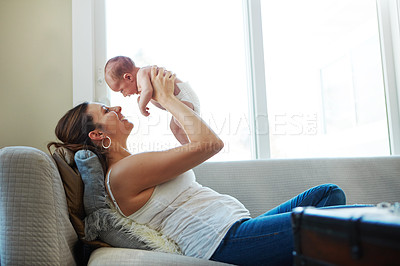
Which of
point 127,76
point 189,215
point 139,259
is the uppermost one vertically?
point 127,76

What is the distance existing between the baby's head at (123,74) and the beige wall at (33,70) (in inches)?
21.6

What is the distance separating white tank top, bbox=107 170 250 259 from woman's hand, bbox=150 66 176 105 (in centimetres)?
33

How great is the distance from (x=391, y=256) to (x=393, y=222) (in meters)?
0.05

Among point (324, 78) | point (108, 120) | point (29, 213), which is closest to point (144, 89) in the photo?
point (108, 120)

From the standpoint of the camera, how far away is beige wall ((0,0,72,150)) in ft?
7.19

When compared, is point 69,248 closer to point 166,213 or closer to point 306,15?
point 166,213

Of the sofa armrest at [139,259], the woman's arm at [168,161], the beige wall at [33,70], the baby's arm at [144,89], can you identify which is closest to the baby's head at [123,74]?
the baby's arm at [144,89]

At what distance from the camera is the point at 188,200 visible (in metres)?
1.43

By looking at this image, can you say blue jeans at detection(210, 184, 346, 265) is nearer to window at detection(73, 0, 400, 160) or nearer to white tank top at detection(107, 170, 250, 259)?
white tank top at detection(107, 170, 250, 259)

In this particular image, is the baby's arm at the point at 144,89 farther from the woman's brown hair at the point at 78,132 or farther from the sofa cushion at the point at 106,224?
the sofa cushion at the point at 106,224

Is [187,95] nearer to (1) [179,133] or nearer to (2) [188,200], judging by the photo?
(1) [179,133]

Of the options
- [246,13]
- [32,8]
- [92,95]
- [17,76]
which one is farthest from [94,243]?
[246,13]

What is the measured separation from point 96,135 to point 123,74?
0.38 metres

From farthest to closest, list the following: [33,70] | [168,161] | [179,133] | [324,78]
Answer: [324,78], [33,70], [179,133], [168,161]
